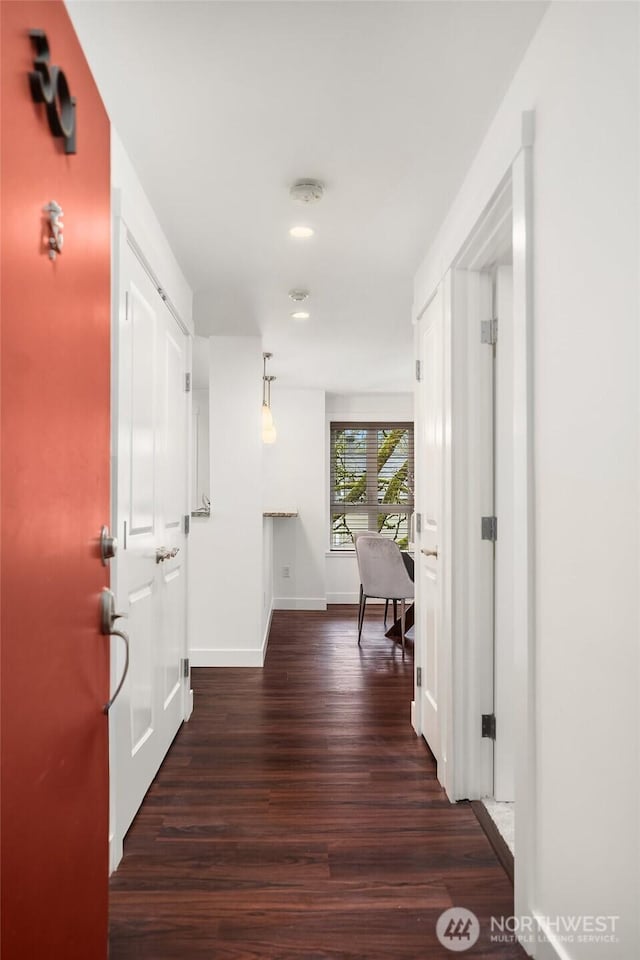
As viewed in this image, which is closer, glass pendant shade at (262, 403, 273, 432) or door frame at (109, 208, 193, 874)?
door frame at (109, 208, 193, 874)

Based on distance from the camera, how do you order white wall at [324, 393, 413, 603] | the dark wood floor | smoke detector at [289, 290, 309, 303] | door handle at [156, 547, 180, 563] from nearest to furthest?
the dark wood floor < door handle at [156, 547, 180, 563] < smoke detector at [289, 290, 309, 303] < white wall at [324, 393, 413, 603]

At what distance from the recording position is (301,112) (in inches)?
74.5

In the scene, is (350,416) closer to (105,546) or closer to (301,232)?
(301,232)

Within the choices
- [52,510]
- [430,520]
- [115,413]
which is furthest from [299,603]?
[52,510]

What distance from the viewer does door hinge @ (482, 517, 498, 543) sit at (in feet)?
8.01

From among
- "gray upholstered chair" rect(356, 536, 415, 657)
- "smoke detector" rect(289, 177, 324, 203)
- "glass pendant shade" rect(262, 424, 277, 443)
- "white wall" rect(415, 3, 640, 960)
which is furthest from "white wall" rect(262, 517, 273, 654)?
"white wall" rect(415, 3, 640, 960)

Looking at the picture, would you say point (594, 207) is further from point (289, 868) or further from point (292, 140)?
point (289, 868)

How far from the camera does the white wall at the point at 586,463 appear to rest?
3.76 feet

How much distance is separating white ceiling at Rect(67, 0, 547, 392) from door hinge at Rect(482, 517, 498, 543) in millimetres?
1256

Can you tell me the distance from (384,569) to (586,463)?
12.9ft

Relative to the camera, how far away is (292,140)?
2.04 meters

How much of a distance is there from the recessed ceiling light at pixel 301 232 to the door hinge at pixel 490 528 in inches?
56.2

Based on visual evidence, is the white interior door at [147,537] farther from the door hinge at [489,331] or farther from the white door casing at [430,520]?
the door hinge at [489,331]

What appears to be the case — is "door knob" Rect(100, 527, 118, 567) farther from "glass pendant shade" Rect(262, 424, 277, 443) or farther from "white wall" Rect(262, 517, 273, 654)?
"glass pendant shade" Rect(262, 424, 277, 443)
